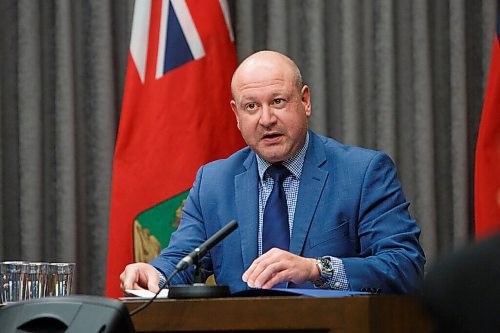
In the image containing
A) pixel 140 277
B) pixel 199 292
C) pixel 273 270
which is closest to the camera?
pixel 199 292

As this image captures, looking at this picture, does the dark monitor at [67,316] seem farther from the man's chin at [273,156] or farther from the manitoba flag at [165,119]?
the manitoba flag at [165,119]

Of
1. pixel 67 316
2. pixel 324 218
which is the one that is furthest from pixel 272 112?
pixel 67 316

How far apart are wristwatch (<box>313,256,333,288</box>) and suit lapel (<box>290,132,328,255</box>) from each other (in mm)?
324

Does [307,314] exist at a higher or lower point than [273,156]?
lower

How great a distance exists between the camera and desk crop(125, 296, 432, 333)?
1803mm

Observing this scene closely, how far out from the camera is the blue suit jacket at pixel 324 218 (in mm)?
2674

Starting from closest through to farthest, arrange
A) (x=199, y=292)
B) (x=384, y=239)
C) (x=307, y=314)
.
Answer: (x=307, y=314) → (x=199, y=292) → (x=384, y=239)

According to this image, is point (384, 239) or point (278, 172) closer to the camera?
point (384, 239)

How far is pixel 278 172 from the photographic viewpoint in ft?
9.58

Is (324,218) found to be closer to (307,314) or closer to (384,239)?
(384,239)

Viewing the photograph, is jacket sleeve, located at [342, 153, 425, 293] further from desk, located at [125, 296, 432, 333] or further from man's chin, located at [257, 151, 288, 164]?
desk, located at [125, 296, 432, 333]

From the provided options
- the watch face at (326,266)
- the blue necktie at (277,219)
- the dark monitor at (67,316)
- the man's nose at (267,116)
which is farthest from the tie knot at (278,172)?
the dark monitor at (67,316)

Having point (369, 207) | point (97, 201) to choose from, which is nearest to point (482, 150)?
point (369, 207)

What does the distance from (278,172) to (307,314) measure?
113cm
